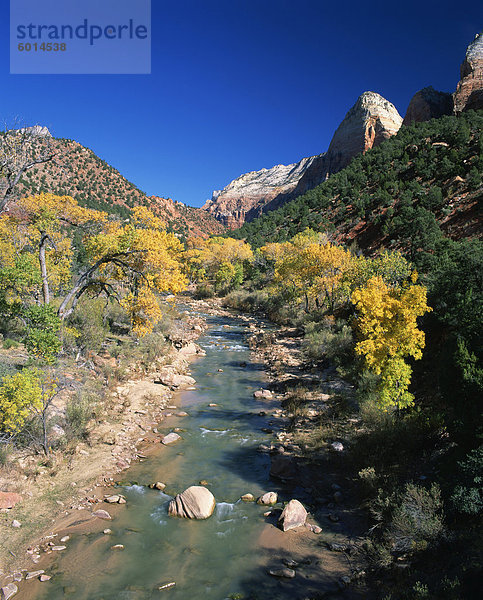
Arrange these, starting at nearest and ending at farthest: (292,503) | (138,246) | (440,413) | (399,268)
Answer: (292,503) < (440,413) < (138,246) < (399,268)

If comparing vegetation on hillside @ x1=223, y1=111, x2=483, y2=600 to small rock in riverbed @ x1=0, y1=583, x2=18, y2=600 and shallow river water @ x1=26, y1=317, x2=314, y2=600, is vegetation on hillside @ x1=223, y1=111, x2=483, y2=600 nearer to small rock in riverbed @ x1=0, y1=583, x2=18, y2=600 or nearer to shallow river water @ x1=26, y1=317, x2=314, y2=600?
shallow river water @ x1=26, y1=317, x2=314, y2=600

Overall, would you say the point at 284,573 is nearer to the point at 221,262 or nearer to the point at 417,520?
the point at 417,520

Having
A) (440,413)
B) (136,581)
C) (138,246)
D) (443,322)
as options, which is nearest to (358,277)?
(443,322)

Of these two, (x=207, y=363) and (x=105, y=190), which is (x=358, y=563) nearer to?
(x=207, y=363)

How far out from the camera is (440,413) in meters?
11.7

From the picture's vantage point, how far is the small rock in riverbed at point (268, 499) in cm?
1006

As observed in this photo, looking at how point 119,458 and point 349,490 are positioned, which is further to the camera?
point 119,458

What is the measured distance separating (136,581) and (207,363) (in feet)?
54.7

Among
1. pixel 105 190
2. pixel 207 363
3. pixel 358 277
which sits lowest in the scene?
pixel 207 363

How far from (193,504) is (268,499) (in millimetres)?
2162

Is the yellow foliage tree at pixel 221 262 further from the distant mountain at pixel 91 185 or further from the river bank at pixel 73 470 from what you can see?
the river bank at pixel 73 470

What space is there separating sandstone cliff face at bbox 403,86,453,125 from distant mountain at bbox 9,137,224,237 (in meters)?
74.0

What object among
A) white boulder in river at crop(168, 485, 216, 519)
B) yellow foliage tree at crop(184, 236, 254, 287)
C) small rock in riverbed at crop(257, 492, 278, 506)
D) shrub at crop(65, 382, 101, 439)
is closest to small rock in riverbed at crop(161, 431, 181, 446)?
shrub at crop(65, 382, 101, 439)

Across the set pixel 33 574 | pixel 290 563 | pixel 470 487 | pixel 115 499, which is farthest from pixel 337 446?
pixel 33 574
